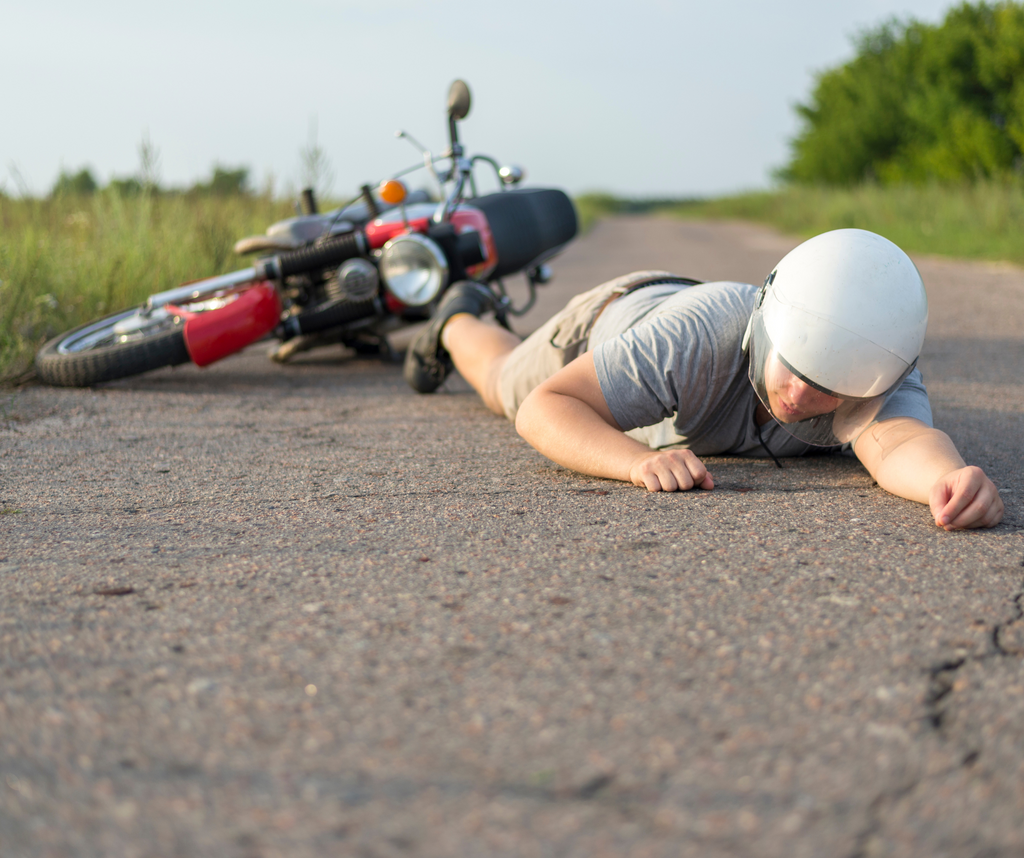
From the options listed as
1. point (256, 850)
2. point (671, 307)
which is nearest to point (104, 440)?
point (671, 307)

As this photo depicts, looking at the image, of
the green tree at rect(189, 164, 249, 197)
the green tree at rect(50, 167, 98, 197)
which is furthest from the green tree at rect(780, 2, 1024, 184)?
the green tree at rect(50, 167, 98, 197)

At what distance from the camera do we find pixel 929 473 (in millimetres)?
2354

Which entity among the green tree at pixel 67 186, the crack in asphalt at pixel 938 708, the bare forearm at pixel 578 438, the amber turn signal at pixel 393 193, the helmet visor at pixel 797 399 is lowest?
the crack in asphalt at pixel 938 708

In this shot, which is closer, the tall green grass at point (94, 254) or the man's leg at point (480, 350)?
the man's leg at point (480, 350)

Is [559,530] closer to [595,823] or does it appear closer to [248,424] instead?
[595,823]

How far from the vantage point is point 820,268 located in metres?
2.37

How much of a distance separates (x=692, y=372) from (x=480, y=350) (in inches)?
54.0

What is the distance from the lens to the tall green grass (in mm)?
4848

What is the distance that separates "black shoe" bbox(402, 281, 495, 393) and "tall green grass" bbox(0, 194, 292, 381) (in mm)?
1877

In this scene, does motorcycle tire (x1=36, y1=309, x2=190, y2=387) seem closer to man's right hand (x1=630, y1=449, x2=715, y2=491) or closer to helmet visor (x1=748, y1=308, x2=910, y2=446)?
man's right hand (x1=630, y1=449, x2=715, y2=491)

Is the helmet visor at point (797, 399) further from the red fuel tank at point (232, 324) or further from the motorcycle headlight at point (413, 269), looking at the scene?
the red fuel tank at point (232, 324)

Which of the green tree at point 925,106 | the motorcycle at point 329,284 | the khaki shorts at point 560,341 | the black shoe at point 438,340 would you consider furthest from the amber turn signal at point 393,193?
the green tree at point 925,106

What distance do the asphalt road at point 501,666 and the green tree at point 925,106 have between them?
1447 cm

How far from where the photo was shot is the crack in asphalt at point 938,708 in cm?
113
